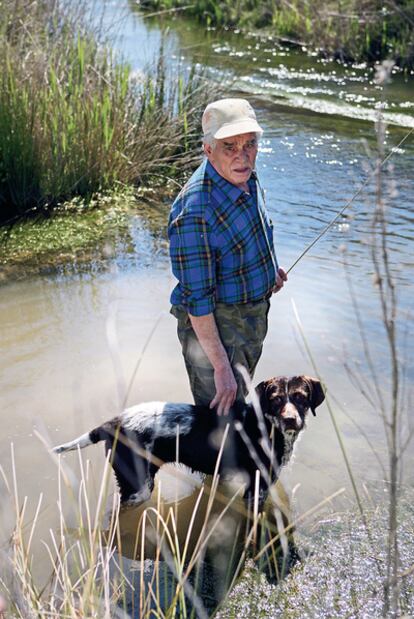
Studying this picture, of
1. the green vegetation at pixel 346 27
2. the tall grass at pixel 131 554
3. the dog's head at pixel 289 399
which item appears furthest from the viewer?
the green vegetation at pixel 346 27

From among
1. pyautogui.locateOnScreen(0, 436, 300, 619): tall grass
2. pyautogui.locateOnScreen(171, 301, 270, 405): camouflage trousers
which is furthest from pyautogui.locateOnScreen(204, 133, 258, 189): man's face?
pyautogui.locateOnScreen(0, 436, 300, 619): tall grass

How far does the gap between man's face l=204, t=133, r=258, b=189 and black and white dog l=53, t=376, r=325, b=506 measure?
0.88m

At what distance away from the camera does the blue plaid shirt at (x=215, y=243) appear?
3363 mm

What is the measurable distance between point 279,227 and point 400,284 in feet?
4.73

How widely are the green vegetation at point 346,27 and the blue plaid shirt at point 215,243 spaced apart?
925cm

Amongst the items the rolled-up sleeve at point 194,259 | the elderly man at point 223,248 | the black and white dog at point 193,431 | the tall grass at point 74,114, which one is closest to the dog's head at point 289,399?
the black and white dog at point 193,431

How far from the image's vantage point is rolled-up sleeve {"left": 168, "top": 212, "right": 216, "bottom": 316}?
3.36 metres

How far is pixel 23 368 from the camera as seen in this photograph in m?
5.05

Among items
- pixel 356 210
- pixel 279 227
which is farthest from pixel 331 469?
pixel 356 210

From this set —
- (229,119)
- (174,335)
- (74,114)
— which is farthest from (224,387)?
(74,114)

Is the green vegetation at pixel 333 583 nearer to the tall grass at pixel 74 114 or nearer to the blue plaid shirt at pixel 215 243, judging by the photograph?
the blue plaid shirt at pixel 215 243

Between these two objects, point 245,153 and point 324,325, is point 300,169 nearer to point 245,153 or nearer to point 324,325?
point 324,325

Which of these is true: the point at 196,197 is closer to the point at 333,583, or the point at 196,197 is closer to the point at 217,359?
the point at 217,359

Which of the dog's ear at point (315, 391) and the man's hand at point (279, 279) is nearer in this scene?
the dog's ear at point (315, 391)
